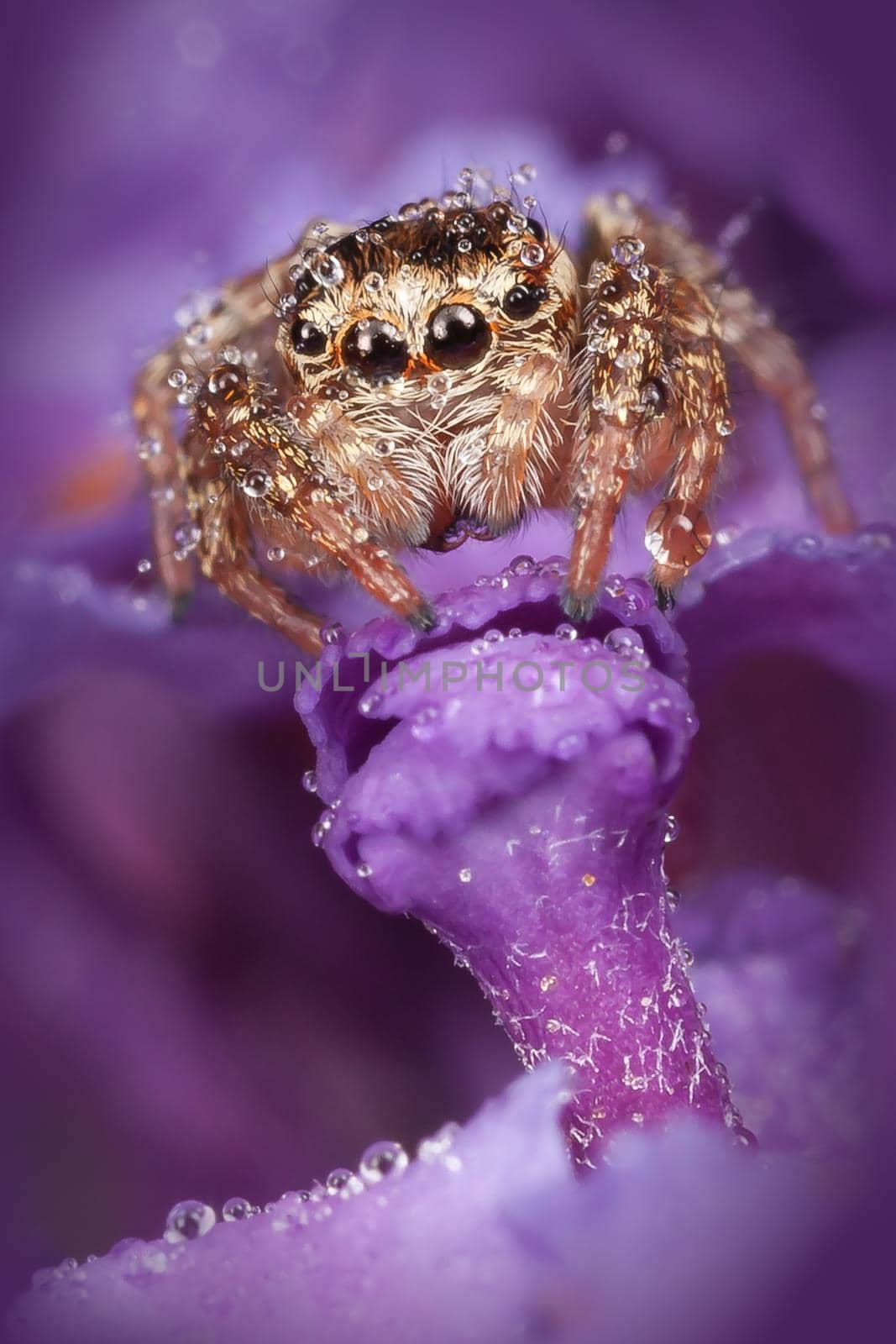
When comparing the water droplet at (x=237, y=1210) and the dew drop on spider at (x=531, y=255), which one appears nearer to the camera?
the water droplet at (x=237, y=1210)

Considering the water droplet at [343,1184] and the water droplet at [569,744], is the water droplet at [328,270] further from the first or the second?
the water droplet at [343,1184]

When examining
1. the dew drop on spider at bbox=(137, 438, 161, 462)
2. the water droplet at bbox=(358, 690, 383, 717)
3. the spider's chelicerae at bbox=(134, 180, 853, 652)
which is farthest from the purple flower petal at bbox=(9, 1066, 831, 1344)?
the dew drop on spider at bbox=(137, 438, 161, 462)

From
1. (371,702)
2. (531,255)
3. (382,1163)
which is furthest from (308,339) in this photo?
(382,1163)

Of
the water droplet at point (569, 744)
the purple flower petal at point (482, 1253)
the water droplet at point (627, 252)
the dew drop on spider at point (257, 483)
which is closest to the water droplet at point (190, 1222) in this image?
the purple flower petal at point (482, 1253)

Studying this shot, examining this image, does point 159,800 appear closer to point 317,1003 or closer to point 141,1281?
point 317,1003

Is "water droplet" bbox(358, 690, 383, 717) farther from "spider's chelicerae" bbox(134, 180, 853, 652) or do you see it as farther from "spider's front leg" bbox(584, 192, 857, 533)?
"spider's front leg" bbox(584, 192, 857, 533)

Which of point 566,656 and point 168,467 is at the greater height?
point 168,467

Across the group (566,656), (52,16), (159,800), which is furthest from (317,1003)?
(52,16)

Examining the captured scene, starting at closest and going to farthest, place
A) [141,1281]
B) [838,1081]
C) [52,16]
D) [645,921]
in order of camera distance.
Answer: [141,1281], [645,921], [838,1081], [52,16]
